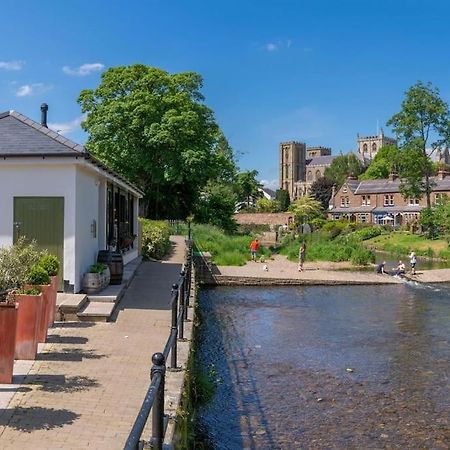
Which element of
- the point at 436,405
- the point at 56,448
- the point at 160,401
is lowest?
the point at 436,405

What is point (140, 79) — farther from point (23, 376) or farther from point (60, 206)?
point (23, 376)

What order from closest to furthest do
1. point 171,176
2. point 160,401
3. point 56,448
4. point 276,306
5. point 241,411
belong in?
point 160,401, point 56,448, point 241,411, point 276,306, point 171,176

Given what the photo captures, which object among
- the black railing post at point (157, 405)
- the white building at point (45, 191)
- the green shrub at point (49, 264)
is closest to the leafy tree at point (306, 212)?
the white building at point (45, 191)

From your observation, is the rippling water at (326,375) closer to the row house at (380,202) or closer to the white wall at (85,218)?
the white wall at (85,218)

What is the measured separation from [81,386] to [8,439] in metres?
1.69

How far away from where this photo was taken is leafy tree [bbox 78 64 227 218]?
38.9 metres

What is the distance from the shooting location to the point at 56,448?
16.2 feet

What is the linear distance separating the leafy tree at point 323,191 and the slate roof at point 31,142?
275ft

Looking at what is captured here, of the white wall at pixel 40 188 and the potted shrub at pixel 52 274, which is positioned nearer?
the potted shrub at pixel 52 274

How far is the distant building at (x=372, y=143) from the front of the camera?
513 feet

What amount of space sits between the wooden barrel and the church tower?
134m

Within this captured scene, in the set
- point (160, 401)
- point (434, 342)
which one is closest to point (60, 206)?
point (160, 401)

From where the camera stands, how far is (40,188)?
11.9m

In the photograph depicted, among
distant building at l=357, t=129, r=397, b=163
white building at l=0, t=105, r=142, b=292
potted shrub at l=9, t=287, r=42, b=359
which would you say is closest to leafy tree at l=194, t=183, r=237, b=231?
white building at l=0, t=105, r=142, b=292
